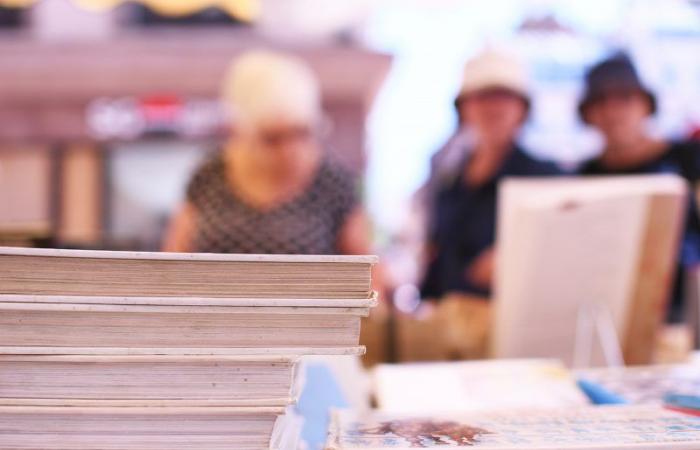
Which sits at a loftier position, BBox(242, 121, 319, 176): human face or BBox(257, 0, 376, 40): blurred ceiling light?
BBox(257, 0, 376, 40): blurred ceiling light

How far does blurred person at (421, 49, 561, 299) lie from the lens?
6.36 ft

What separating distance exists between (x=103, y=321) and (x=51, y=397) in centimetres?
8

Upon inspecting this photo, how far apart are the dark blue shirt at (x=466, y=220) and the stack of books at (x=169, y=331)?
1.42 meters

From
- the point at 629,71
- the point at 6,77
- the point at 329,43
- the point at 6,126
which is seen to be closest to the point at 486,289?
the point at 629,71

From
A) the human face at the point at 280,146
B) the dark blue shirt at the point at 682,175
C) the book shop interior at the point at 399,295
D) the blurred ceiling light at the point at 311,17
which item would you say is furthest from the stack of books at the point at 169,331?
the blurred ceiling light at the point at 311,17

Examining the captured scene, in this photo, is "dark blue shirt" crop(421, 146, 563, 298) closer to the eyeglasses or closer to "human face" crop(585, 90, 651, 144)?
"human face" crop(585, 90, 651, 144)

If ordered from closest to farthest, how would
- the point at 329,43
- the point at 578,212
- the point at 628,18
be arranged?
1. the point at 578,212
2. the point at 628,18
3. the point at 329,43

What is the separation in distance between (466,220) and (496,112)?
1.13ft

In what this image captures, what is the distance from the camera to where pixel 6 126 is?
6805 millimetres

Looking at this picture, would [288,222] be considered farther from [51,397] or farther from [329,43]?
[329,43]

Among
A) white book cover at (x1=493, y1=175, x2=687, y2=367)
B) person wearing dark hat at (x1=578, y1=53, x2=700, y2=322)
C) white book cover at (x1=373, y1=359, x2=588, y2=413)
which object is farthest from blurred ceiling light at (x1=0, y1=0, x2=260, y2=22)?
white book cover at (x1=373, y1=359, x2=588, y2=413)

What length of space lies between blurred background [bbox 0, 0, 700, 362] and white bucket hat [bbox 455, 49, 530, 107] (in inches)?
102

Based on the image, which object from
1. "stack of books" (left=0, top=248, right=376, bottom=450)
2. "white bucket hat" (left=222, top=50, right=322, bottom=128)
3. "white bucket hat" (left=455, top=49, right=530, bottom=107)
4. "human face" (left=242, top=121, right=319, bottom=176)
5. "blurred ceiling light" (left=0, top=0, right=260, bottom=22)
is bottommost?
"stack of books" (left=0, top=248, right=376, bottom=450)

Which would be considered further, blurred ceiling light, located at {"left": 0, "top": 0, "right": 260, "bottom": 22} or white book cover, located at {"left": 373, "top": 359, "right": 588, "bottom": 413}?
blurred ceiling light, located at {"left": 0, "top": 0, "right": 260, "bottom": 22}
